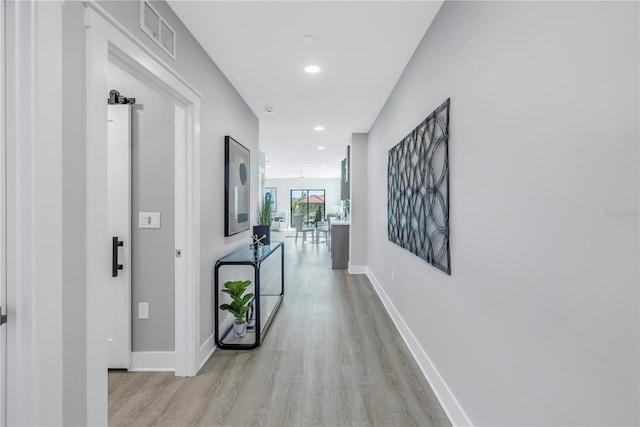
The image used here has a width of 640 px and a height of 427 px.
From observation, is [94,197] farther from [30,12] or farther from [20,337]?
[30,12]

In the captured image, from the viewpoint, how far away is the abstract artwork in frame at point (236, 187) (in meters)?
2.89

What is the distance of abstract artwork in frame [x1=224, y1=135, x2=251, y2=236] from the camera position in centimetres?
289

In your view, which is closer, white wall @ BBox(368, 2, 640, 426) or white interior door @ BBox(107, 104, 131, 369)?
white wall @ BBox(368, 2, 640, 426)

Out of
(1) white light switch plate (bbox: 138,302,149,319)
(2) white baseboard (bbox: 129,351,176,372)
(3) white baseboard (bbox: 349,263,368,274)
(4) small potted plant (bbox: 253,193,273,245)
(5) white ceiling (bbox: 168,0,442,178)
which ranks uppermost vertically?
(5) white ceiling (bbox: 168,0,442,178)

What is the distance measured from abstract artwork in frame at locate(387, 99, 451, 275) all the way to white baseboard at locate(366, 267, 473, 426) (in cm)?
69

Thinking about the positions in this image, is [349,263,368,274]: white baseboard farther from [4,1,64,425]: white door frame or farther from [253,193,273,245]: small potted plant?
[4,1,64,425]: white door frame

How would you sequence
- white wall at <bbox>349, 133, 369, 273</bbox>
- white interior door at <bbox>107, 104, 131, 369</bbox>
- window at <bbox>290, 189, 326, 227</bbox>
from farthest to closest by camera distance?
window at <bbox>290, 189, 326, 227</bbox>, white wall at <bbox>349, 133, 369, 273</bbox>, white interior door at <bbox>107, 104, 131, 369</bbox>

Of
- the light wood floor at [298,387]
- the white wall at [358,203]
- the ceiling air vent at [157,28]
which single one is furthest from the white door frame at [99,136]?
the white wall at [358,203]

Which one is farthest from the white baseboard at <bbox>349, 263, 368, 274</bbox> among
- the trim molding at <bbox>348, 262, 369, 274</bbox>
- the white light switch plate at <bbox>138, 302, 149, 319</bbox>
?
the white light switch plate at <bbox>138, 302, 149, 319</bbox>

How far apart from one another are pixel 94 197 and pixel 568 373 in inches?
70.5

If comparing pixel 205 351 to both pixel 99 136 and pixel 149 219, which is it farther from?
pixel 99 136

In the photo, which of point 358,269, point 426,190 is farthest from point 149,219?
point 358,269

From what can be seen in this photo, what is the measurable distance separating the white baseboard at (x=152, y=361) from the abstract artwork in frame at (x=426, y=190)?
1.97m

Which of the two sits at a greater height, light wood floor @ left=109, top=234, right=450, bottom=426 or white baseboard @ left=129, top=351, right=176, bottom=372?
white baseboard @ left=129, top=351, right=176, bottom=372
